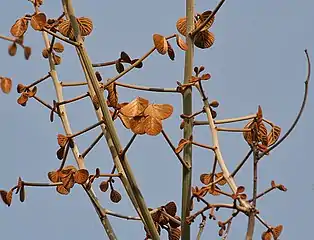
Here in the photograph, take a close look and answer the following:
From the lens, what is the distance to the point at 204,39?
878 mm

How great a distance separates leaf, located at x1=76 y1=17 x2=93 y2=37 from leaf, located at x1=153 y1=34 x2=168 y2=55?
119 mm

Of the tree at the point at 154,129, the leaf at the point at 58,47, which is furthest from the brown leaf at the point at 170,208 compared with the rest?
the leaf at the point at 58,47

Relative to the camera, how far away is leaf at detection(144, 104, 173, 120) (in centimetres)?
75

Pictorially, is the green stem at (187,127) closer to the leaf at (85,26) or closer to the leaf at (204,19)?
the leaf at (204,19)

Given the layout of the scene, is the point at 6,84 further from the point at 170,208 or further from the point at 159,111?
the point at 170,208

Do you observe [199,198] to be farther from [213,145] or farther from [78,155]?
[78,155]

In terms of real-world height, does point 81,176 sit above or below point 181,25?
below

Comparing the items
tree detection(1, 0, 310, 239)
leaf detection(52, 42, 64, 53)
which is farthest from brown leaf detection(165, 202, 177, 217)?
leaf detection(52, 42, 64, 53)

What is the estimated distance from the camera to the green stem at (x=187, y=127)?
2.56 ft

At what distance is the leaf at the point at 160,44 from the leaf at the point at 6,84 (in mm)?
188

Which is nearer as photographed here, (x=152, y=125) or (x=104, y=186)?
(x=152, y=125)

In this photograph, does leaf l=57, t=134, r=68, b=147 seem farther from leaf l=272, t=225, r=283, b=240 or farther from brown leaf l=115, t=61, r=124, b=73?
leaf l=272, t=225, r=283, b=240

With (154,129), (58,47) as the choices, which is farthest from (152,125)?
(58,47)

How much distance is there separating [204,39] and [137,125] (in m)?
0.19
